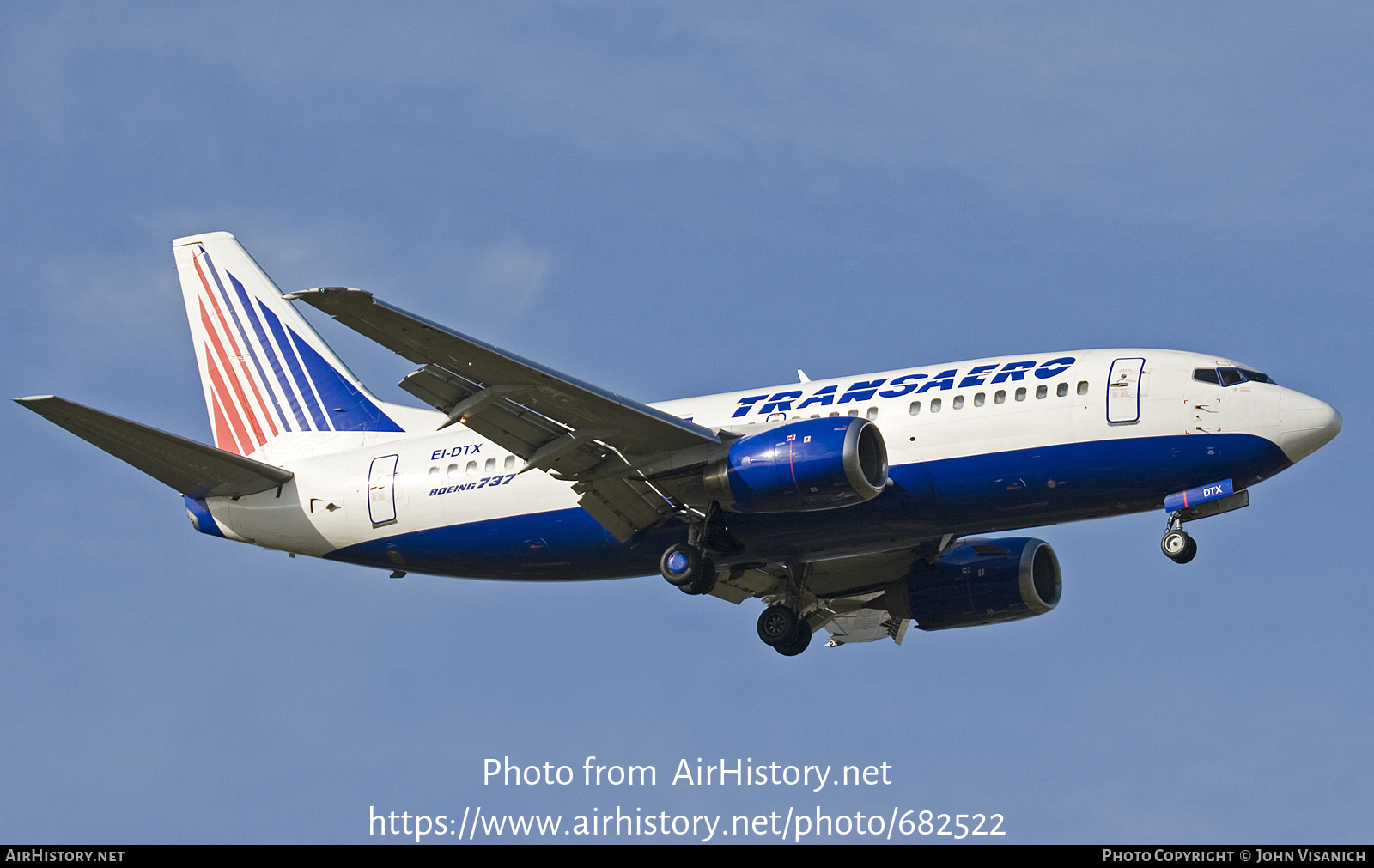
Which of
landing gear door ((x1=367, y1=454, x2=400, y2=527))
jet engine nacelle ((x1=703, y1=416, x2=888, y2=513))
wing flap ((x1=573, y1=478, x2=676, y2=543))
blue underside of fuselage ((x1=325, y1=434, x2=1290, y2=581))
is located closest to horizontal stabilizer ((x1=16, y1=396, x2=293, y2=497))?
landing gear door ((x1=367, y1=454, x2=400, y2=527))

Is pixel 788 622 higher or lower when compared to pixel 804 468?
higher

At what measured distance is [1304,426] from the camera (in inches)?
1283

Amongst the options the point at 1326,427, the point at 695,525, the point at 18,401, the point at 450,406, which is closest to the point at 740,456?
the point at 695,525

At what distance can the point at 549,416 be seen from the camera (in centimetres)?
3438

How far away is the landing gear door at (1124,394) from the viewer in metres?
33.2

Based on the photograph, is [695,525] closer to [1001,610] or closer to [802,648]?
[802,648]

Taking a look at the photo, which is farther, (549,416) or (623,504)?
(623,504)

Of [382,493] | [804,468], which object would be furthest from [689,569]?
[382,493]

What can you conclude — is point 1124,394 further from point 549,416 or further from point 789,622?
point 549,416

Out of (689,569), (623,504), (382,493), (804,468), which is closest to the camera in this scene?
(804,468)

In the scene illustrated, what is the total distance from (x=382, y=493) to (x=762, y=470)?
9821 mm

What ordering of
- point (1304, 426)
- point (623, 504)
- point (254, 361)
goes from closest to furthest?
point (1304, 426) → point (623, 504) → point (254, 361)

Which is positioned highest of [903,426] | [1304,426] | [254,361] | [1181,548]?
[254,361]

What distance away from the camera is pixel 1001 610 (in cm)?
4069
